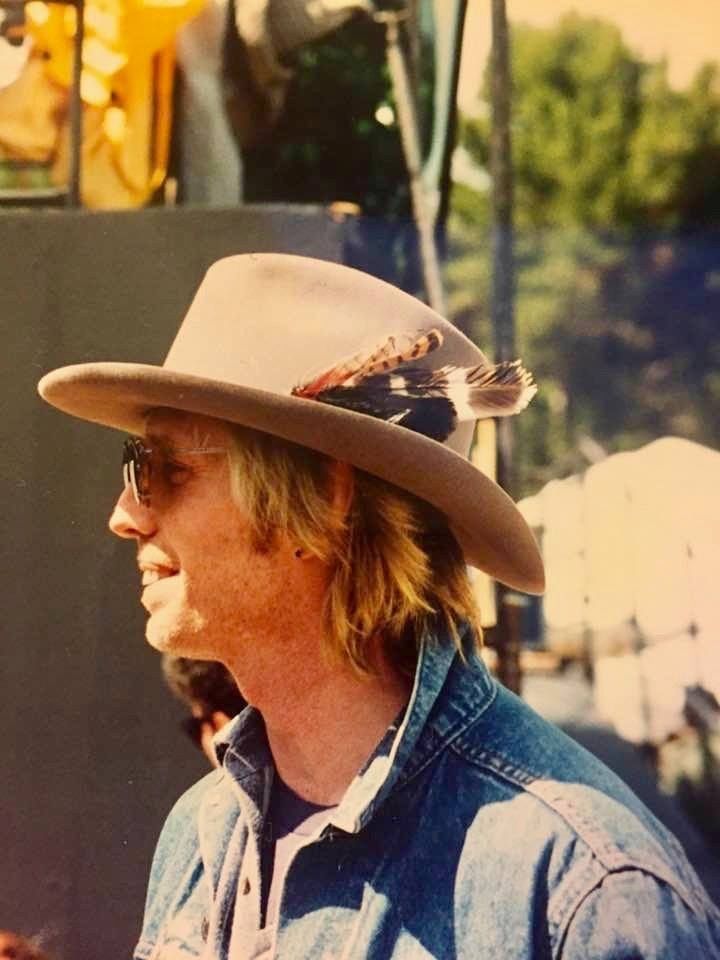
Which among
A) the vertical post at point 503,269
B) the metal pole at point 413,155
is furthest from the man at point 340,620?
the metal pole at point 413,155

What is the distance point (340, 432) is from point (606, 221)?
5.92 feet

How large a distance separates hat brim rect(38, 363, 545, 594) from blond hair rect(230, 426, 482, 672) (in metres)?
0.05

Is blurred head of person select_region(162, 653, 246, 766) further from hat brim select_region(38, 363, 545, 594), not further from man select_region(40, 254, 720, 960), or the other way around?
hat brim select_region(38, 363, 545, 594)

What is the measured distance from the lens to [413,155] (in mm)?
3160

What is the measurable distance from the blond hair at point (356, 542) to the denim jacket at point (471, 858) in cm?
11

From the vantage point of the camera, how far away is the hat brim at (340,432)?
5.68 feet

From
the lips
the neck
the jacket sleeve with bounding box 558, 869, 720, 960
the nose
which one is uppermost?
the nose

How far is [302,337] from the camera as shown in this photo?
1.87 meters

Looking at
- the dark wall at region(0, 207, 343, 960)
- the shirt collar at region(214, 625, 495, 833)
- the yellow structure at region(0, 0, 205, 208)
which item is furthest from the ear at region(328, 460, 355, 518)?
the yellow structure at region(0, 0, 205, 208)

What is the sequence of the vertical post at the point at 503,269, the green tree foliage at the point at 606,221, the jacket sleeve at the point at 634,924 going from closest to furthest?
the jacket sleeve at the point at 634,924 → the vertical post at the point at 503,269 → the green tree foliage at the point at 606,221

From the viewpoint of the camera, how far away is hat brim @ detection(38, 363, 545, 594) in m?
1.73

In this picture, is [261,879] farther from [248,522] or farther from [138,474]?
[138,474]

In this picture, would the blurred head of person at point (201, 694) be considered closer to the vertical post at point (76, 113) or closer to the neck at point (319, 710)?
the neck at point (319, 710)

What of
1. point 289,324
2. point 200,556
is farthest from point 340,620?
point 289,324
